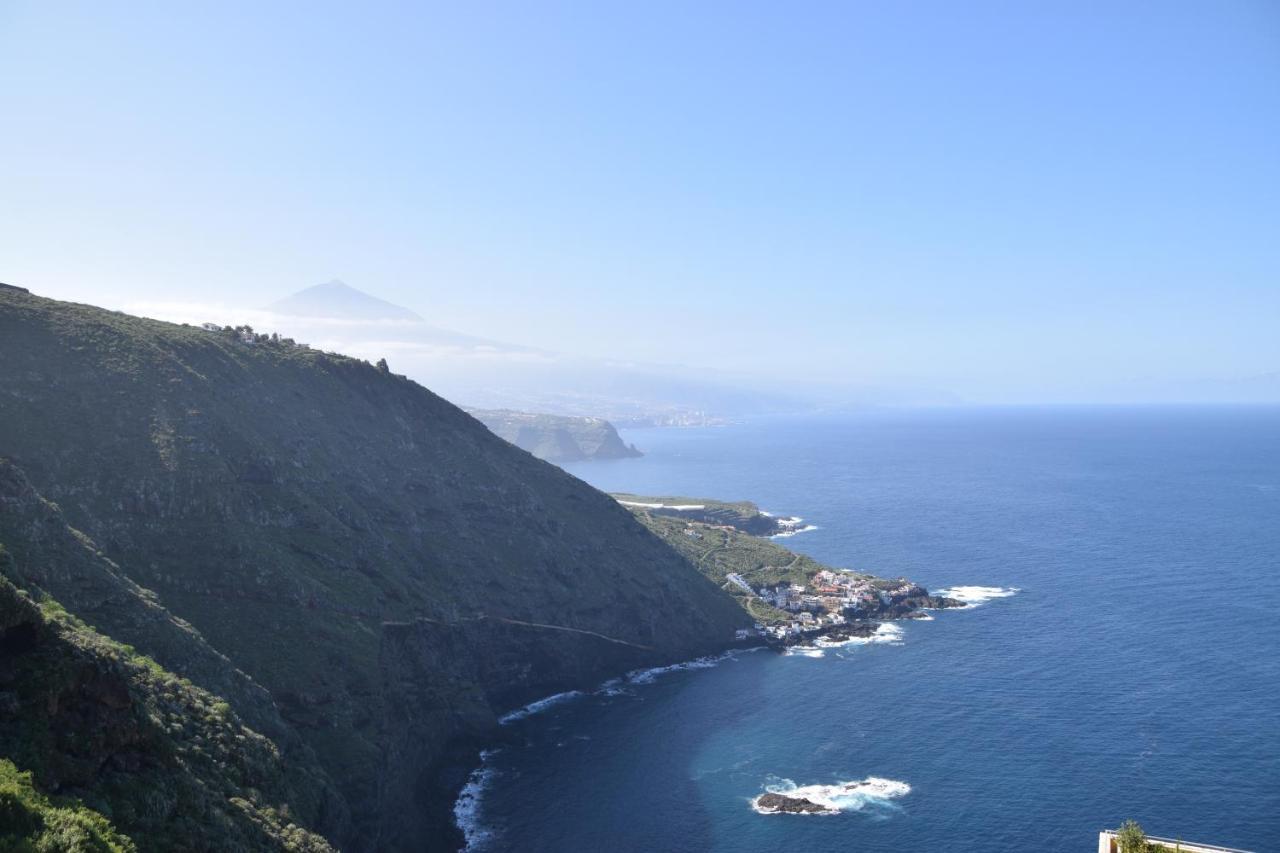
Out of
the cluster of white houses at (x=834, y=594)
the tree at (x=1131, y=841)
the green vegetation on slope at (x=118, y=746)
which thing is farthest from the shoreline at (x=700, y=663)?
the tree at (x=1131, y=841)


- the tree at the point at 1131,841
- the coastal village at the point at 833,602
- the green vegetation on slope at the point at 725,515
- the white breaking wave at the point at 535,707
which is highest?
the tree at the point at 1131,841

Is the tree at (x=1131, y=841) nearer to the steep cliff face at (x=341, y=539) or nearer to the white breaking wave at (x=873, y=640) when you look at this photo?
the steep cliff face at (x=341, y=539)

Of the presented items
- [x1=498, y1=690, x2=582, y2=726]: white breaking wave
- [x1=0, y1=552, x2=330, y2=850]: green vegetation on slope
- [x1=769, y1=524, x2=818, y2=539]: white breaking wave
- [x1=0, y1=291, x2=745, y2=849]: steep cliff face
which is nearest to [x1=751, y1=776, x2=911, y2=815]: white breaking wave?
[x1=498, y1=690, x2=582, y2=726]: white breaking wave

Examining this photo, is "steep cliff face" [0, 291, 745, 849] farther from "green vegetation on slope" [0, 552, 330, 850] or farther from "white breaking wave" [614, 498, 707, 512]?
"white breaking wave" [614, 498, 707, 512]

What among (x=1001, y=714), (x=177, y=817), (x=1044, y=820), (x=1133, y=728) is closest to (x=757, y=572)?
(x=1001, y=714)

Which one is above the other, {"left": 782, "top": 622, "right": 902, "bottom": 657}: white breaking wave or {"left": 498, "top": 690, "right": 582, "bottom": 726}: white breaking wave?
{"left": 782, "top": 622, "right": 902, "bottom": 657}: white breaking wave
